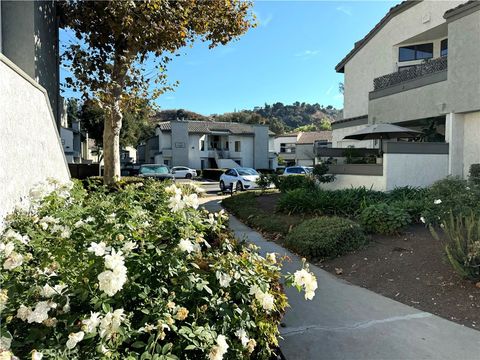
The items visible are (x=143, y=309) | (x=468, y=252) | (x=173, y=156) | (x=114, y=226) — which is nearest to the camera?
(x=143, y=309)

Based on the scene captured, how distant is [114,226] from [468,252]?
4559 millimetres

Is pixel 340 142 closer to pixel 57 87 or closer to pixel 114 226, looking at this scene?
pixel 57 87

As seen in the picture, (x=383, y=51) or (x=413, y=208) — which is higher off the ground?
(x=383, y=51)

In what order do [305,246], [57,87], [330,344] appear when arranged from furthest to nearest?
[57,87]
[305,246]
[330,344]

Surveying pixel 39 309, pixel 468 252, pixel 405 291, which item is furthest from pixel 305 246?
pixel 39 309

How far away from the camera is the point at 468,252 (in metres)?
4.80

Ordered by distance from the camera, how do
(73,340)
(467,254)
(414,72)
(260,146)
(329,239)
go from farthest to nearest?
(260,146)
(414,72)
(329,239)
(467,254)
(73,340)

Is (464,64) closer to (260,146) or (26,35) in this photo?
(26,35)

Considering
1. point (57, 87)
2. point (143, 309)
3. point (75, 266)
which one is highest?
point (57, 87)

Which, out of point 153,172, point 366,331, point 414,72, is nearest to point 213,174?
point 153,172

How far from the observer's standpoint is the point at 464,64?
454 inches

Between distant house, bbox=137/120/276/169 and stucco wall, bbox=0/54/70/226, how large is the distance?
126 ft

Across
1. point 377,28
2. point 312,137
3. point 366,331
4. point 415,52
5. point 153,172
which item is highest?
point 377,28

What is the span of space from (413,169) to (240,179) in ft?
38.4
